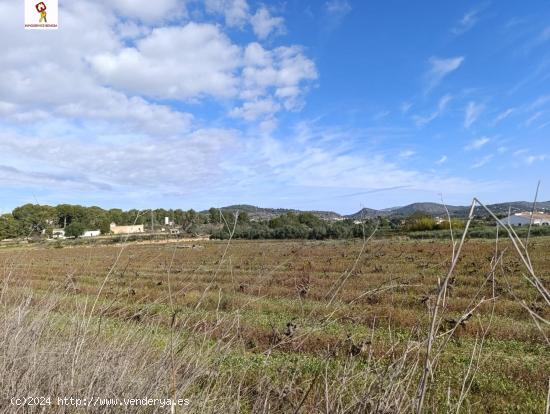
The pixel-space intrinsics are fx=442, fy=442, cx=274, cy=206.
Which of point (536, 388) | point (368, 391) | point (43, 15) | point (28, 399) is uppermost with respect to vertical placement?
point (43, 15)

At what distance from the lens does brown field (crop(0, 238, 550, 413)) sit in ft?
6.86

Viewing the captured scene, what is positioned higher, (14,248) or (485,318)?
(14,248)

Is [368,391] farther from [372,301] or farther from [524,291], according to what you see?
[524,291]

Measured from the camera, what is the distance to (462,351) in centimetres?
676

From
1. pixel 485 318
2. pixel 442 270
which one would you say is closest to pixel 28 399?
pixel 485 318

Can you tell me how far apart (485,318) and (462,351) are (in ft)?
8.65

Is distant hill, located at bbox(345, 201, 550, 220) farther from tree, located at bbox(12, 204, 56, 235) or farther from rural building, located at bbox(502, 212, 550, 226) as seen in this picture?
tree, located at bbox(12, 204, 56, 235)

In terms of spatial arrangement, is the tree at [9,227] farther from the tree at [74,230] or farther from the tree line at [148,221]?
the tree at [74,230]

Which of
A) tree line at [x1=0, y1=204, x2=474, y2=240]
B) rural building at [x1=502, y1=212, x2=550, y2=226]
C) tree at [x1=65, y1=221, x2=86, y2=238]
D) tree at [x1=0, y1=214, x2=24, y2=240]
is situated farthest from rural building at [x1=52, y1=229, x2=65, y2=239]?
rural building at [x1=502, y1=212, x2=550, y2=226]

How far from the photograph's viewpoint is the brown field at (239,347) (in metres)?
2.09

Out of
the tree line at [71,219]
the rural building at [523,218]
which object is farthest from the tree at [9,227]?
the rural building at [523,218]

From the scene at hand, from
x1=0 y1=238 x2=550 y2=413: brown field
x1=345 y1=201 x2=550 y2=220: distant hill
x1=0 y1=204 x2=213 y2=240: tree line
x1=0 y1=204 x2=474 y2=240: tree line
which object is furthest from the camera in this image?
x1=0 y1=204 x2=213 y2=240: tree line

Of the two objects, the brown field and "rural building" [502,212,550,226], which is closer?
"rural building" [502,212,550,226]

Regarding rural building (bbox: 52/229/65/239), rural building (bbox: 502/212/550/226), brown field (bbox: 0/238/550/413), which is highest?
rural building (bbox: 52/229/65/239)
